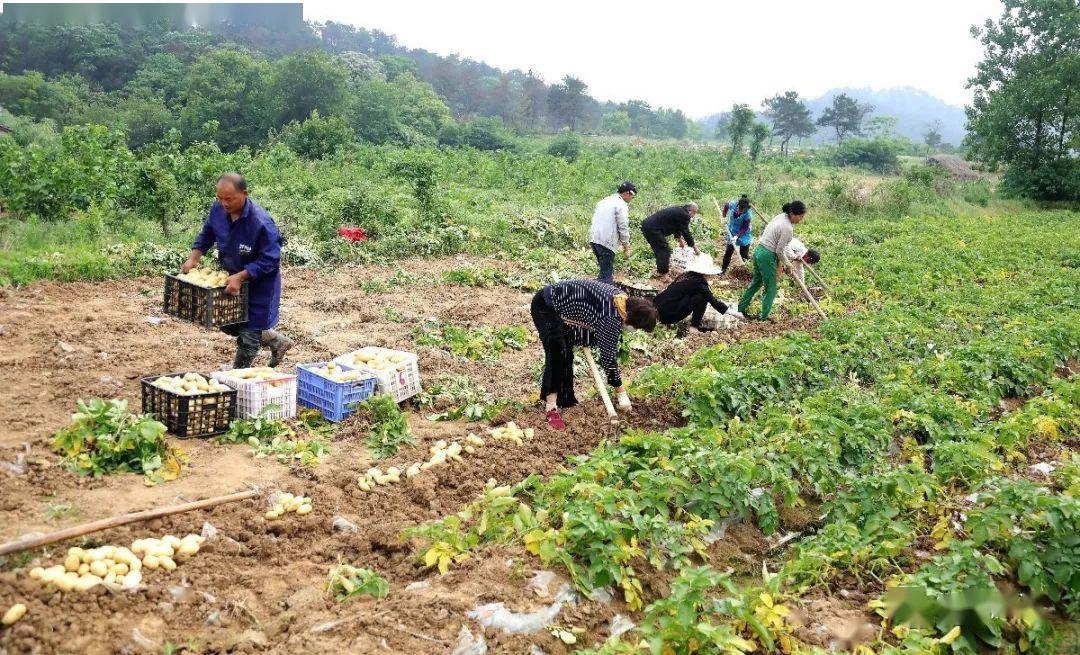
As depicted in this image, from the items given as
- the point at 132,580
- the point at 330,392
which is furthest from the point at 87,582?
the point at 330,392

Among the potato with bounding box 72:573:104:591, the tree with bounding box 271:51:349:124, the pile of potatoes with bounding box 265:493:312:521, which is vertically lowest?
the pile of potatoes with bounding box 265:493:312:521

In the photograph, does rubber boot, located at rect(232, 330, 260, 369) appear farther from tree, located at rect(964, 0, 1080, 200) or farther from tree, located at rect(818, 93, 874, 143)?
tree, located at rect(818, 93, 874, 143)

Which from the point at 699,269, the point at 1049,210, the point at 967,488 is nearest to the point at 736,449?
the point at 967,488

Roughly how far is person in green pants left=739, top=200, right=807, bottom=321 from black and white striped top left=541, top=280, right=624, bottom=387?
4.49 m

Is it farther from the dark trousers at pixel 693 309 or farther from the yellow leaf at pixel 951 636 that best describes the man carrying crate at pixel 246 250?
the yellow leaf at pixel 951 636

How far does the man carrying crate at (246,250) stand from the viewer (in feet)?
19.8

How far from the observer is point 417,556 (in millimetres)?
4238

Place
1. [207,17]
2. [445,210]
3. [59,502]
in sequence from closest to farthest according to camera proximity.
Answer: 1. [59,502]
2. [445,210]
3. [207,17]

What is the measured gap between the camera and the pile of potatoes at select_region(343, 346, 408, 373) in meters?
6.68

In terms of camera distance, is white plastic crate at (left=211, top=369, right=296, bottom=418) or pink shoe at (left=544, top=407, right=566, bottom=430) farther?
pink shoe at (left=544, top=407, right=566, bottom=430)

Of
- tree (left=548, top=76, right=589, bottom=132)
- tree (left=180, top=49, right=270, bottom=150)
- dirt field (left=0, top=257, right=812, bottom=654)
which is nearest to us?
dirt field (left=0, top=257, right=812, bottom=654)

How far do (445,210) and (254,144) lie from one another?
33.6m

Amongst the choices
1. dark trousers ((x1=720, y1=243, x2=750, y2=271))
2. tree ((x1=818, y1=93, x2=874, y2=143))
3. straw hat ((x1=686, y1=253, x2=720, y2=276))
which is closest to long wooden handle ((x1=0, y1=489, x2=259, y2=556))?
straw hat ((x1=686, y1=253, x2=720, y2=276))

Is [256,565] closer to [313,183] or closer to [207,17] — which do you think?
[313,183]
